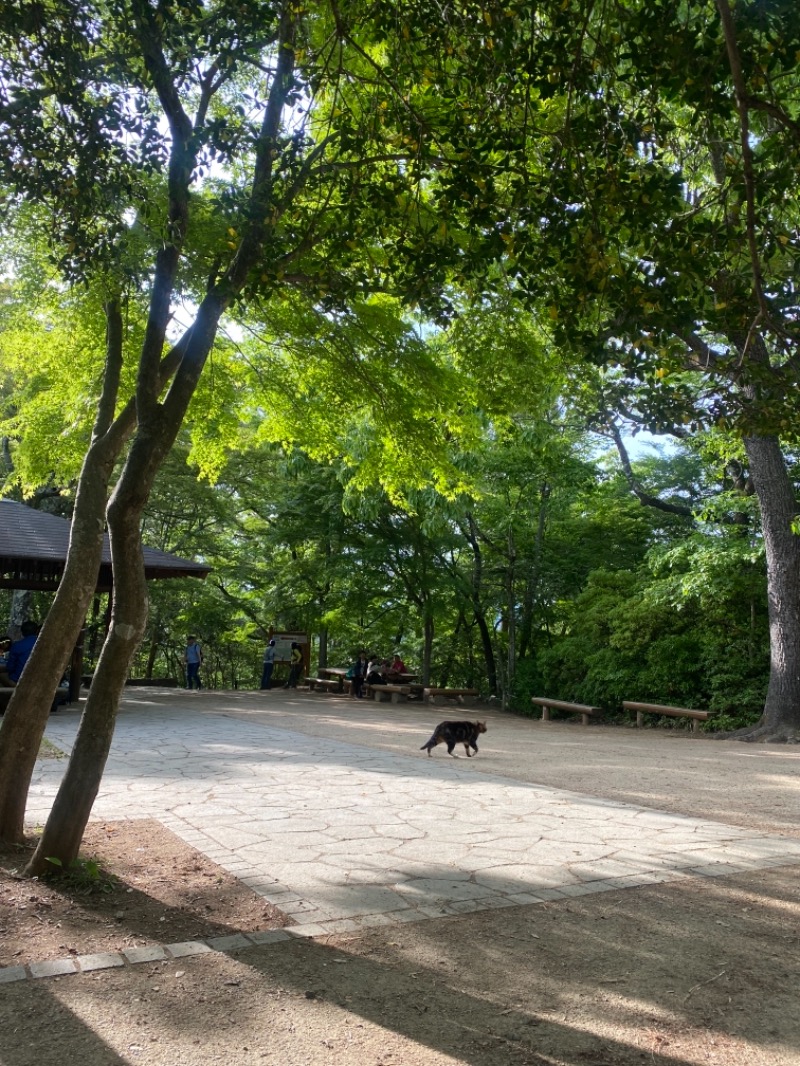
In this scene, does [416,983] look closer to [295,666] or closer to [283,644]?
[283,644]

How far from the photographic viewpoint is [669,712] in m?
16.7

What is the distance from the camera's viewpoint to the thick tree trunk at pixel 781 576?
14.7 meters

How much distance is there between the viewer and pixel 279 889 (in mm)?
4793

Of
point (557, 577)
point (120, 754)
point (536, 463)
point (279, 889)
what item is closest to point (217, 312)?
point (279, 889)

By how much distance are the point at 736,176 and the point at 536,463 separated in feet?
49.5

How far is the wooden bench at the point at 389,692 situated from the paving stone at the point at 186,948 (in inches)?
674

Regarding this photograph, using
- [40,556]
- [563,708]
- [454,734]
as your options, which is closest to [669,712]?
[563,708]

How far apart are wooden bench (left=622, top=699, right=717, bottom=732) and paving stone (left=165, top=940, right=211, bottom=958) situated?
45.8ft

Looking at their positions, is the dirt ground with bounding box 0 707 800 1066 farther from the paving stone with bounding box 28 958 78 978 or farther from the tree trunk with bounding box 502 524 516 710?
the tree trunk with bounding box 502 524 516 710

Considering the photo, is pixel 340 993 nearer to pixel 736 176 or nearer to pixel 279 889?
pixel 279 889

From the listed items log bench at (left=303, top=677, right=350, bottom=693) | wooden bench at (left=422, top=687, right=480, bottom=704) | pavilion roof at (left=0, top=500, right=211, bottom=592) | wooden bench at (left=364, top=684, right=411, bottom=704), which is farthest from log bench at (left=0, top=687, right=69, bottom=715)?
wooden bench at (left=422, top=687, right=480, bottom=704)

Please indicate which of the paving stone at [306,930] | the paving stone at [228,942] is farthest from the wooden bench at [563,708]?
the paving stone at [228,942]

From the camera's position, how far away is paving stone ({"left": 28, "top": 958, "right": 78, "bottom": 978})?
358 centimetres

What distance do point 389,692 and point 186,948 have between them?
17.9m
